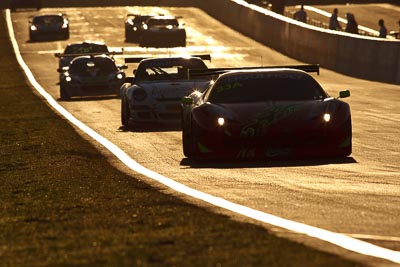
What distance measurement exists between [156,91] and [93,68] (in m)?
12.2

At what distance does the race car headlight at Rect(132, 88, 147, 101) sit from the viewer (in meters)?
22.6

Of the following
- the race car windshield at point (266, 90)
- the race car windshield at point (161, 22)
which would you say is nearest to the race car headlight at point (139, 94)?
the race car windshield at point (266, 90)

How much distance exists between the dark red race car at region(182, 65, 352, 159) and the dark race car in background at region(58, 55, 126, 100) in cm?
1788

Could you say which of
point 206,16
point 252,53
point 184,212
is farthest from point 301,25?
point 184,212

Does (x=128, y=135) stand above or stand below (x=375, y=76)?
above

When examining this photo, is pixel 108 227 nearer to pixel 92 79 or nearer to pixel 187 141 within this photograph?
pixel 187 141

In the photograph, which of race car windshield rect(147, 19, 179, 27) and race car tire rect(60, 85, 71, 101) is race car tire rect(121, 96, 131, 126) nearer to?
race car tire rect(60, 85, 71, 101)

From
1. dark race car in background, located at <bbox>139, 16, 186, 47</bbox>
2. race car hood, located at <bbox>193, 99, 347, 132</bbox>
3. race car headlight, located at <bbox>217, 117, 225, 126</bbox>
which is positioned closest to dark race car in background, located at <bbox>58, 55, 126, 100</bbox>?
race car hood, located at <bbox>193, 99, 347, 132</bbox>

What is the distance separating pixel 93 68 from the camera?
113 feet

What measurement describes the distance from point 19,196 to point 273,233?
3.83 meters

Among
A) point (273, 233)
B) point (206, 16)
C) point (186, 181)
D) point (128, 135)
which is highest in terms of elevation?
point (273, 233)

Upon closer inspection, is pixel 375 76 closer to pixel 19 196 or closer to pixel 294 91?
pixel 294 91

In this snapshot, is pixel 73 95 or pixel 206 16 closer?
pixel 73 95

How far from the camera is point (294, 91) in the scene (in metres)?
15.6
